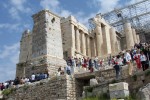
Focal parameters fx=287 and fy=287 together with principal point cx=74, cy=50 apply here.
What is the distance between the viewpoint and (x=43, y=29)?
25.8m

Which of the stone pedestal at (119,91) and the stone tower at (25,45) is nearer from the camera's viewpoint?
the stone pedestal at (119,91)

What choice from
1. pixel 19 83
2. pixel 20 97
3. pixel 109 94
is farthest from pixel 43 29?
pixel 109 94

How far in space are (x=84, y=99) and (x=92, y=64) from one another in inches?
242

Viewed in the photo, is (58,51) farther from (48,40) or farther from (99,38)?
(99,38)

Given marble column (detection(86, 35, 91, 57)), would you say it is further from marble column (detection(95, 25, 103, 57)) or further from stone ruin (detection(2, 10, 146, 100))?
marble column (detection(95, 25, 103, 57))

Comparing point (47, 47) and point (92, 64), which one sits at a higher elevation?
point (47, 47)

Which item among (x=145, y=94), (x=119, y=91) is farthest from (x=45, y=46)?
(x=145, y=94)

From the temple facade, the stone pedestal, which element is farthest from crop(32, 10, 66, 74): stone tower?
the stone pedestal

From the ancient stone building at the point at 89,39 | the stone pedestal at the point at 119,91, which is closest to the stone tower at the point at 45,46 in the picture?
the ancient stone building at the point at 89,39

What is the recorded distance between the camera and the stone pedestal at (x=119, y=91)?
1291cm

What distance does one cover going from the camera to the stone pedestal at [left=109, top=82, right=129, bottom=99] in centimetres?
1291

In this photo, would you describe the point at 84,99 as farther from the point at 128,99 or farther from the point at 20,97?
the point at 20,97

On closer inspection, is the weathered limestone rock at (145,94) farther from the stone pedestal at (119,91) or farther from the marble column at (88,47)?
the marble column at (88,47)

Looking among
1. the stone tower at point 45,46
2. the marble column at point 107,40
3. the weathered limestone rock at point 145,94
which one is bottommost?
the weathered limestone rock at point 145,94
